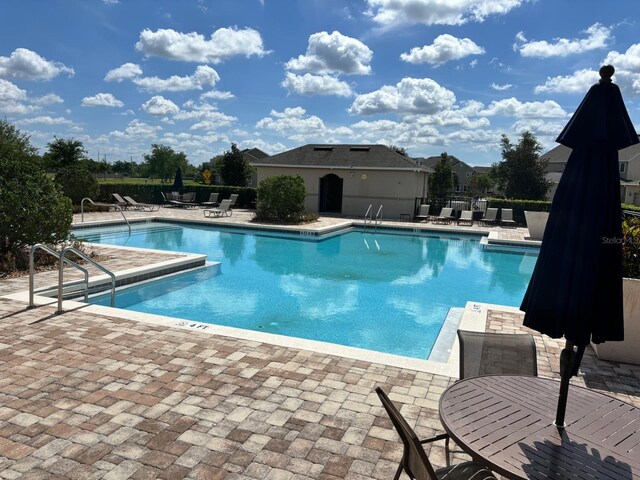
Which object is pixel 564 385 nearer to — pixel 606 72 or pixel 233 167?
pixel 606 72

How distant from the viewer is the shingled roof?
25.3 metres

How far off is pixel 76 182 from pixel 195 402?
22.6m

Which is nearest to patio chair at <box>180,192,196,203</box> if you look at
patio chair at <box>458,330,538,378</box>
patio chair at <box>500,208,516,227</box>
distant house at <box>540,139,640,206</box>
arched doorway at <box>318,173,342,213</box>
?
arched doorway at <box>318,173,342,213</box>

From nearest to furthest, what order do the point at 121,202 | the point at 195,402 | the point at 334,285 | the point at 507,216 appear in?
the point at 195,402
the point at 334,285
the point at 507,216
the point at 121,202

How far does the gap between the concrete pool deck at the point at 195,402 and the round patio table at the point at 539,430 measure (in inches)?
32.3

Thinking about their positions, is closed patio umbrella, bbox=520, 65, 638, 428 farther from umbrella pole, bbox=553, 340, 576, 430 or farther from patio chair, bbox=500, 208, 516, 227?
patio chair, bbox=500, 208, 516, 227

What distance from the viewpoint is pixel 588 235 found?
2.63m

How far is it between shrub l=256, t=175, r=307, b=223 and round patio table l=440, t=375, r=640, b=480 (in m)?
18.3

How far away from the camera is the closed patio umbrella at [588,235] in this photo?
2641 millimetres

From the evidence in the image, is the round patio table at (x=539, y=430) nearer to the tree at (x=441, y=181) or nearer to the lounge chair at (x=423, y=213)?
the lounge chair at (x=423, y=213)

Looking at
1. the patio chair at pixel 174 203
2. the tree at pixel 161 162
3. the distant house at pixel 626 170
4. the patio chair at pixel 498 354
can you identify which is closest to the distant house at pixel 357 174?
the patio chair at pixel 174 203

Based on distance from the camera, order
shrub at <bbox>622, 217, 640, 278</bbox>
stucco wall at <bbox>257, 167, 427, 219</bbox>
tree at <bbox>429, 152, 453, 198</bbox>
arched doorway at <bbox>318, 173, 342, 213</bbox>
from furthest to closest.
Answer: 1. tree at <bbox>429, 152, 453, 198</bbox>
2. arched doorway at <bbox>318, 173, 342, 213</bbox>
3. stucco wall at <bbox>257, 167, 427, 219</bbox>
4. shrub at <bbox>622, 217, 640, 278</bbox>

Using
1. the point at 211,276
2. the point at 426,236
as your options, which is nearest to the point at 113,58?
the point at 211,276

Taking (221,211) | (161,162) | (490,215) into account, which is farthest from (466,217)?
(161,162)
